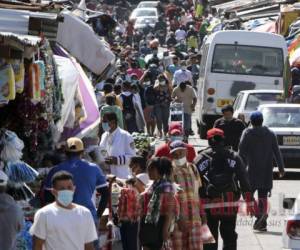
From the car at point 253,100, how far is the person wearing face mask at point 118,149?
480 inches

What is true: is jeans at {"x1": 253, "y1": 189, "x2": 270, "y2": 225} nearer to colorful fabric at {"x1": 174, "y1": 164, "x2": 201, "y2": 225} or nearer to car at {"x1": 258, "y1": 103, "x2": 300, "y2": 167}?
colorful fabric at {"x1": 174, "y1": 164, "x2": 201, "y2": 225}

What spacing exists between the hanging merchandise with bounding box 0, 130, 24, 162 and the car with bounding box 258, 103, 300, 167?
447 inches

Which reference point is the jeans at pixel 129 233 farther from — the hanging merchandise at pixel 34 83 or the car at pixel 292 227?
the car at pixel 292 227

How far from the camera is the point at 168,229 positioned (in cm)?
1214

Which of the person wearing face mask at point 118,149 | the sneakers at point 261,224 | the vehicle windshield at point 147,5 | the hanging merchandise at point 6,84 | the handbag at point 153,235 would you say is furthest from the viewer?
the vehicle windshield at point 147,5

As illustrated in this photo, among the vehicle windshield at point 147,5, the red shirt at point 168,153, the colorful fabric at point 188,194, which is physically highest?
the vehicle windshield at point 147,5

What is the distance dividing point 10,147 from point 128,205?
1656mm

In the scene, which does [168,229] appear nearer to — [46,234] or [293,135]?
[46,234]

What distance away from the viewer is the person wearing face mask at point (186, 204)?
12899mm

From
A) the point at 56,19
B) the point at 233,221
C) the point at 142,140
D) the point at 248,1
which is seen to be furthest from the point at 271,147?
the point at 248,1

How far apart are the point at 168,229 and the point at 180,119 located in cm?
1865

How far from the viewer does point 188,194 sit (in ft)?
43.2

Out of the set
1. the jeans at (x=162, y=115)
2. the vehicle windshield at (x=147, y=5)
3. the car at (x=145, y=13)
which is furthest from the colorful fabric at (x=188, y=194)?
the vehicle windshield at (x=147, y=5)

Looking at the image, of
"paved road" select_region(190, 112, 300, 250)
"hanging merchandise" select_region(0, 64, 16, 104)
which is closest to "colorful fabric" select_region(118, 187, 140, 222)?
"paved road" select_region(190, 112, 300, 250)
